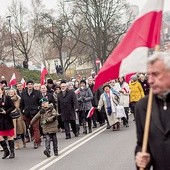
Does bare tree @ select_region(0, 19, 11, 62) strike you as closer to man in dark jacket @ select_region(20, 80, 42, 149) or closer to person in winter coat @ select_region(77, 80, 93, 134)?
person in winter coat @ select_region(77, 80, 93, 134)

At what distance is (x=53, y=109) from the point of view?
10.8 metres

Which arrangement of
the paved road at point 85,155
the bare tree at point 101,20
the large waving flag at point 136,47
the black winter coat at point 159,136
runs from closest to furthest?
the black winter coat at point 159,136, the large waving flag at point 136,47, the paved road at point 85,155, the bare tree at point 101,20

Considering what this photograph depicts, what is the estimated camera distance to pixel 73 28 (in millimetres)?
51625

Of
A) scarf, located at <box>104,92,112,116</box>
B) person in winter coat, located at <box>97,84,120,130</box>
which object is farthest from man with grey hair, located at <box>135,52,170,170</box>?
scarf, located at <box>104,92,112,116</box>

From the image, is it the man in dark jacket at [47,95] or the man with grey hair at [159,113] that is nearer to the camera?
the man with grey hair at [159,113]

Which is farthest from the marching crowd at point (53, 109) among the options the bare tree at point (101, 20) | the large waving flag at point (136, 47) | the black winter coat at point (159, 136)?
the bare tree at point (101, 20)

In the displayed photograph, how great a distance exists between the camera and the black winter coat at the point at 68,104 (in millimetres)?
13727

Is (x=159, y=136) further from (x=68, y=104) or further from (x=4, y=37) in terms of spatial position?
(x=4, y=37)

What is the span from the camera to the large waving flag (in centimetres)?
453

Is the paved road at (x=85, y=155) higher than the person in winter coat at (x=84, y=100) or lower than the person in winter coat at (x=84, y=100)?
lower

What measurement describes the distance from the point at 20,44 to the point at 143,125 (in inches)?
2374

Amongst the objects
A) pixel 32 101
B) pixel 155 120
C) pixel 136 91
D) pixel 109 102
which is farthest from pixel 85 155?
pixel 155 120

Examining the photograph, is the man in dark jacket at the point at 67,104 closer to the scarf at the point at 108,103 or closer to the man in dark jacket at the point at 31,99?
the man in dark jacket at the point at 31,99

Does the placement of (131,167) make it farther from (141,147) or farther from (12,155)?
(141,147)
